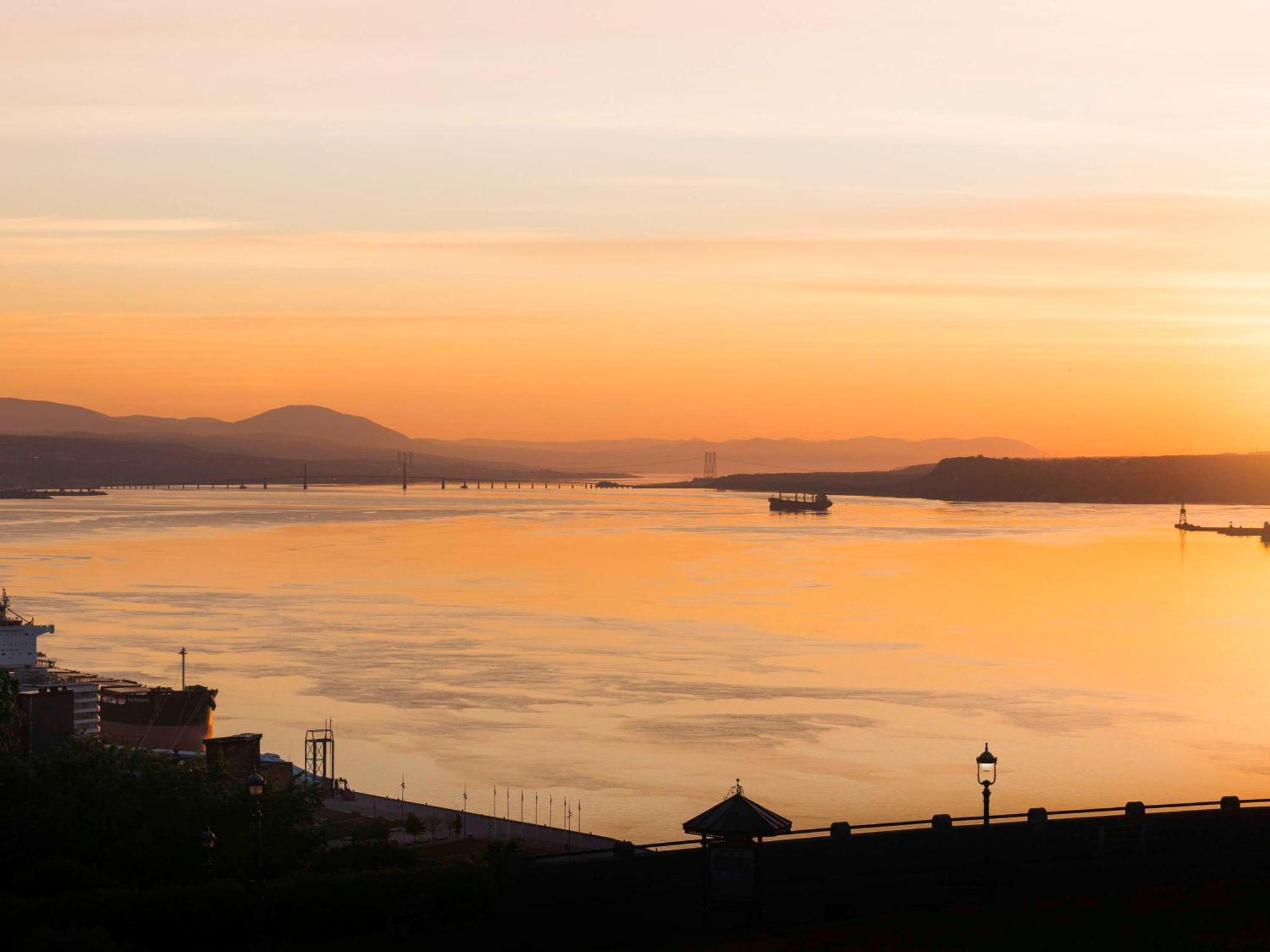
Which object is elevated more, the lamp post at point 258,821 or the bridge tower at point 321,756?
the lamp post at point 258,821

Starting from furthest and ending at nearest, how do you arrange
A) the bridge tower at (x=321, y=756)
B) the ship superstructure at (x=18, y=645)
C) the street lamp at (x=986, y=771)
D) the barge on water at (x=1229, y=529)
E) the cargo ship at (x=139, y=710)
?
the barge on water at (x=1229, y=529) → the ship superstructure at (x=18, y=645) → the cargo ship at (x=139, y=710) → the bridge tower at (x=321, y=756) → the street lamp at (x=986, y=771)

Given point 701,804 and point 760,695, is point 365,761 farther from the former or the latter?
point 760,695

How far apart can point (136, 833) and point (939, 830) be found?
1152cm

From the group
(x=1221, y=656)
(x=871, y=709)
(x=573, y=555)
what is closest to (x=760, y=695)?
(x=871, y=709)

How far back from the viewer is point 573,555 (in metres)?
122

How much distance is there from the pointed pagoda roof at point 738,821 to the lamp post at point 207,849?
6.35 metres

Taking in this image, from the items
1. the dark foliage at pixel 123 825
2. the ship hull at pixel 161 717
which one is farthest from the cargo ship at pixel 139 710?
the dark foliage at pixel 123 825

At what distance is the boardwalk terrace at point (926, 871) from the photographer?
18656 mm

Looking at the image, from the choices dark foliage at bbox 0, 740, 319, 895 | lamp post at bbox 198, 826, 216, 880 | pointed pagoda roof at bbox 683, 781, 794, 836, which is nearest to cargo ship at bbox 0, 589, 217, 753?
dark foliage at bbox 0, 740, 319, 895

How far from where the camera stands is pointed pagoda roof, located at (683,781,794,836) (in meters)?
18.2

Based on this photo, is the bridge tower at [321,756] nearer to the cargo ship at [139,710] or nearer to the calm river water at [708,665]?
the calm river water at [708,665]

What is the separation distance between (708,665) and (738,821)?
1662 inches

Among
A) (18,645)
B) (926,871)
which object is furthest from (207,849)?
(18,645)

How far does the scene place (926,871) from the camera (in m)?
19.8
